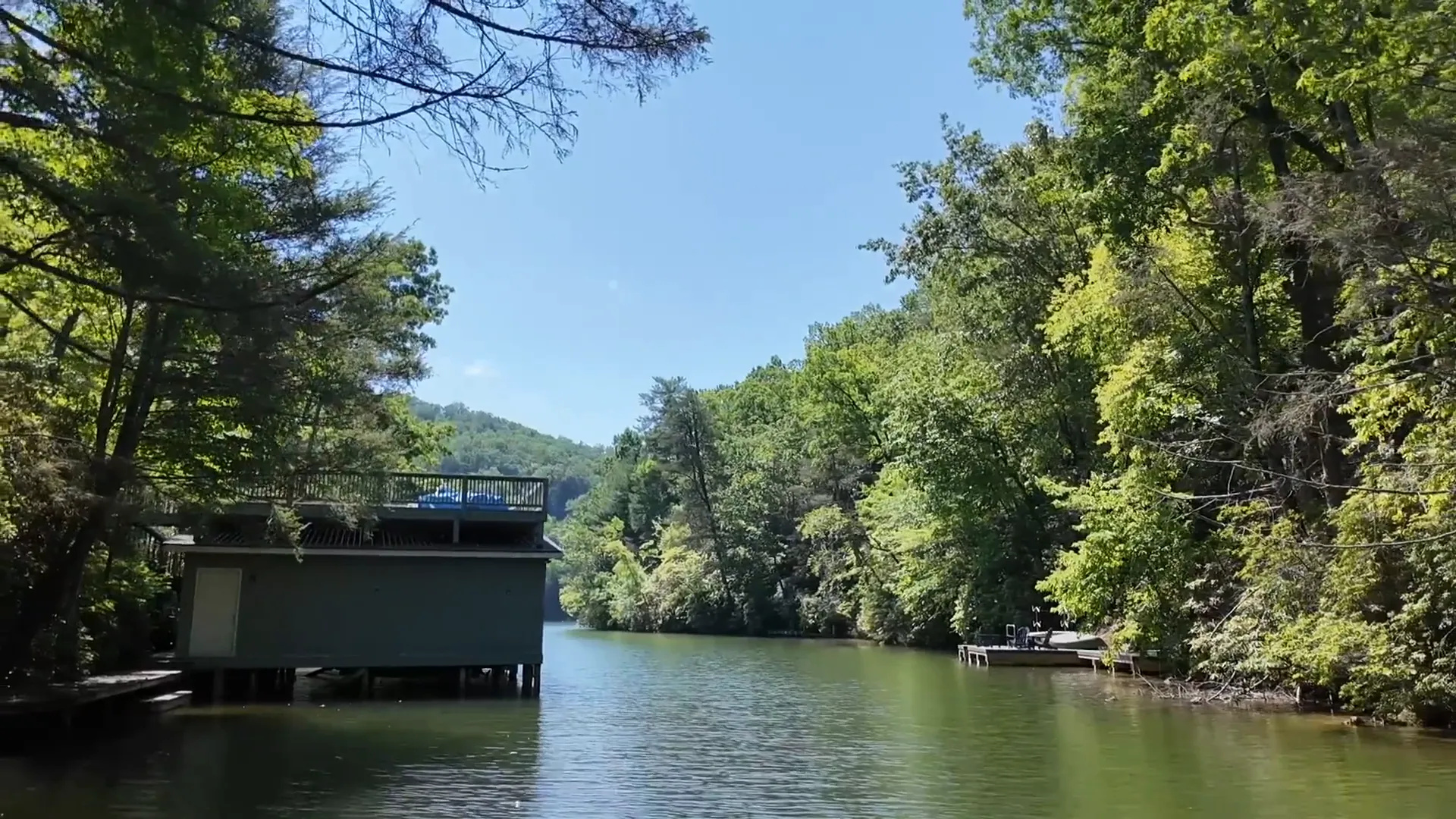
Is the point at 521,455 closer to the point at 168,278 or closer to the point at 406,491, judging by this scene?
the point at 406,491

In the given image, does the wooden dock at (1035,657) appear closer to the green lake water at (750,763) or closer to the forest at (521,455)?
the green lake water at (750,763)

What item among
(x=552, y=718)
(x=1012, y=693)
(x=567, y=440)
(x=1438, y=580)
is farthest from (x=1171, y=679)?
(x=567, y=440)

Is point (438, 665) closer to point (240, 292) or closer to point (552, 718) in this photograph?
point (552, 718)

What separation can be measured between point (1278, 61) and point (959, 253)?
1389 centimetres

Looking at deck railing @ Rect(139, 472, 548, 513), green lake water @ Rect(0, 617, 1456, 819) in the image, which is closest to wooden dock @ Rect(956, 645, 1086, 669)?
green lake water @ Rect(0, 617, 1456, 819)

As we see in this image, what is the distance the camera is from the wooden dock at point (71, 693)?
1235cm

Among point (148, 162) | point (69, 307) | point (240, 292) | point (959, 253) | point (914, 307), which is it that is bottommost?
point (240, 292)

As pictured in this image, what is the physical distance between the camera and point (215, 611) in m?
18.7

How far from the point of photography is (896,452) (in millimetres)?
37125

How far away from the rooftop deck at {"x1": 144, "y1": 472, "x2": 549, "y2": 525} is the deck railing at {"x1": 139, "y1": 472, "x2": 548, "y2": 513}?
0.01 m

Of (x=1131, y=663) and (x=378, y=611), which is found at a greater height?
(x=378, y=611)

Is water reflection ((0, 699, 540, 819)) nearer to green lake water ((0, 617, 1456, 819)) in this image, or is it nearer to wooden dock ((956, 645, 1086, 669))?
green lake water ((0, 617, 1456, 819))

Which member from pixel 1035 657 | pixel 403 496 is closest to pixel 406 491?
pixel 403 496

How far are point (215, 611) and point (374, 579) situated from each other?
271 centimetres
